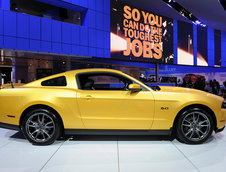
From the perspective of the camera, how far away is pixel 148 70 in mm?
20203

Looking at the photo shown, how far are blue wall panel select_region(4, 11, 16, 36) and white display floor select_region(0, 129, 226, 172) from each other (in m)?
8.44

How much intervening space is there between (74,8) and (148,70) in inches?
457

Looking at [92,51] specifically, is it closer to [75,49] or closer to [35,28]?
[75,49]

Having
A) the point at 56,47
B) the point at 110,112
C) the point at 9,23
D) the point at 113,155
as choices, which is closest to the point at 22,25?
the point at 9,23

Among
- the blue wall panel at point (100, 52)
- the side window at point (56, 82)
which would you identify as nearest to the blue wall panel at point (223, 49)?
the blue wall panel at point (100, 52)

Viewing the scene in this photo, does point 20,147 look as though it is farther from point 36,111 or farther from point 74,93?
point 74,93

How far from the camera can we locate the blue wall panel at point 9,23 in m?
9.45

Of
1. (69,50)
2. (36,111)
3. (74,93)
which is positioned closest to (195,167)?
(74,93)

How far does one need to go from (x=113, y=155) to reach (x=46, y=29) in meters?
10.5

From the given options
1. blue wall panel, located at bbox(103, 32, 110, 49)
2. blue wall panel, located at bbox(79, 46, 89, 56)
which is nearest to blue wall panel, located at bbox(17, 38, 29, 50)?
blue wall panel, located at bbox(79, 46, 89, 56)

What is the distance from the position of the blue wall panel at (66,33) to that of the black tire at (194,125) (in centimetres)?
1047

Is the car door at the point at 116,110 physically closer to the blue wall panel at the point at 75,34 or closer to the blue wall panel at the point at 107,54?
the blue wall panel at the point at 75,34

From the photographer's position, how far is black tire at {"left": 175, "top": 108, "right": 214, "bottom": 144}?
3002mm

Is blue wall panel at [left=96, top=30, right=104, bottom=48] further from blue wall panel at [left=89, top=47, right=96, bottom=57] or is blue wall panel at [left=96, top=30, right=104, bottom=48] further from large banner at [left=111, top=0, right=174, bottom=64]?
large banner at [left=111, top=0, right=174, bottom=64]
